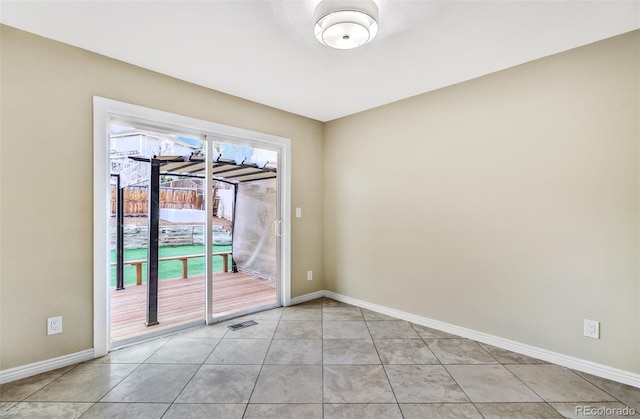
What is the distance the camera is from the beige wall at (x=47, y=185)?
210 cm

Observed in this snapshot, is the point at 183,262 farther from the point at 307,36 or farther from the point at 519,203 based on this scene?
the point at 519,203

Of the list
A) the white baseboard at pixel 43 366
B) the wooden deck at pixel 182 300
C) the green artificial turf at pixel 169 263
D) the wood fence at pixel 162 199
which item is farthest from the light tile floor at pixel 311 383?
the wood fence at pixel 162 199

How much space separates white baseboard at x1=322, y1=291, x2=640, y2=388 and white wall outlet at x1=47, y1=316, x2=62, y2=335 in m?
3.08

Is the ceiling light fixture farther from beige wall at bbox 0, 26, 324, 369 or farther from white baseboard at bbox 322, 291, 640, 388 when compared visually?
white baseboard at bbox 322, 291, 640, 388

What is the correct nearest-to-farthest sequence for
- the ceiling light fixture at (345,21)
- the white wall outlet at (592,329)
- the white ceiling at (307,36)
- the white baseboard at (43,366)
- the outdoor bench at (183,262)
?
the ceiling light fixture at (345,21), the white ceiling at (307,36), the white baseboard at (43,366), the white wall outlet at (592,329), the outdoor bench at (183,262)

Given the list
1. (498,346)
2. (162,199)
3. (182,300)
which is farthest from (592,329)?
(162,199)

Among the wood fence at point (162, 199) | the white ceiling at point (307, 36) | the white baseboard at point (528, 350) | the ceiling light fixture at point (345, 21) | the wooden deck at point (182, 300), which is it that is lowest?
the white baseboard at point (528, 350)

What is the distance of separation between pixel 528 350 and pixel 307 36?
3167 millimetres

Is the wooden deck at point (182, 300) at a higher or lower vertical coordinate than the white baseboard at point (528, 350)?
higher

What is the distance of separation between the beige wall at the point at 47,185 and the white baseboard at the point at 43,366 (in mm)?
40

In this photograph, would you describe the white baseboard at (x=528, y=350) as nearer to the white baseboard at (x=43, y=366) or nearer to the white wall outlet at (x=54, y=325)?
the white baseboard at (x=43, y=366)

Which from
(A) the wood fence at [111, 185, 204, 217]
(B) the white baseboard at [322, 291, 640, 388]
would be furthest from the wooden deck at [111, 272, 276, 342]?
(B) the white baseboard at [322, 291, 640, 388]

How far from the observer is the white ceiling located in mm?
1884

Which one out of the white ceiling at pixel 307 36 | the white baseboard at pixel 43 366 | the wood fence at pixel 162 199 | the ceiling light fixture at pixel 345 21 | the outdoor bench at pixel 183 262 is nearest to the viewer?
the ceiling light fixture at pixel 345 21
